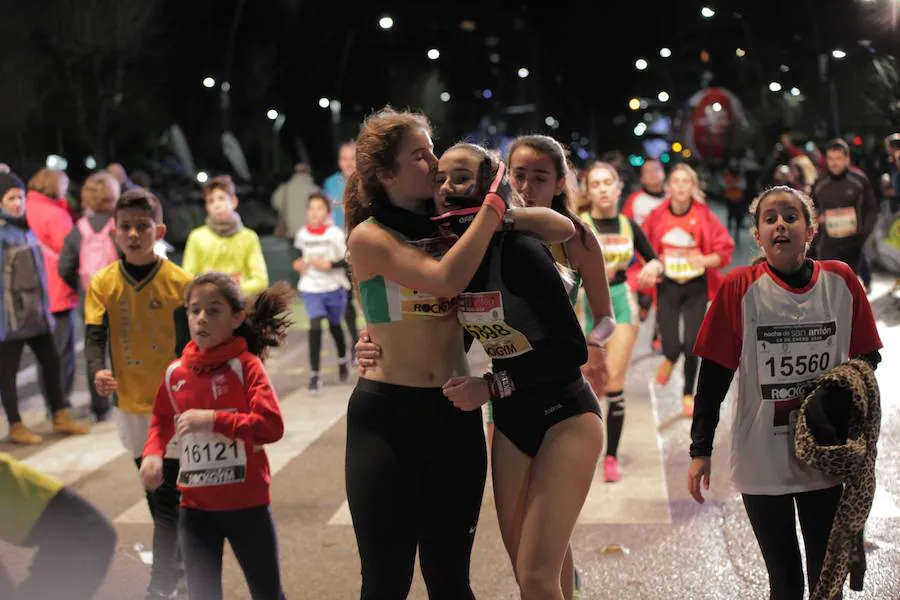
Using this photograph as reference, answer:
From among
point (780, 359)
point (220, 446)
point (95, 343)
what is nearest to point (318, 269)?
point (95, 343)

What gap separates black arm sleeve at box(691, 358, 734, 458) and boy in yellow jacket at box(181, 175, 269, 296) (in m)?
5.27

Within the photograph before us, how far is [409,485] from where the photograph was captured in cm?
367

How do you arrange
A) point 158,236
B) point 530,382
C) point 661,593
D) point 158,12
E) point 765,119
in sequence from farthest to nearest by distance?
point 158,12 < point 765,119 < point 158,236 < point 661,593 < point 530,382

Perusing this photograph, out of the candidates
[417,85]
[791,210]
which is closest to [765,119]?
[791,210]

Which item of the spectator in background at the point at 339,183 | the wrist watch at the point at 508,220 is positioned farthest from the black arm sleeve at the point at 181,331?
the spectator in background at the point at 339,183

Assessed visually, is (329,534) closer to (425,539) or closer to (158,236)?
(158,236)

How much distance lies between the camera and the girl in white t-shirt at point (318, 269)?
10617 mm

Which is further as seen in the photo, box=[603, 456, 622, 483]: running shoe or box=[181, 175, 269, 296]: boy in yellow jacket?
box=[181, 175, 269, 296]: boy in yellow jacket

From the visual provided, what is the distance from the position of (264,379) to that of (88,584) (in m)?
2.03

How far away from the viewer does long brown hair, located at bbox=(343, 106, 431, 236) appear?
3.68 m

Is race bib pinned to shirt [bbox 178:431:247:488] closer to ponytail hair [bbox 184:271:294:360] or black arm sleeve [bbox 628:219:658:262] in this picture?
ponytail hair [bbox 184:271:294:360]

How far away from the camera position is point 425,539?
12.3 feet

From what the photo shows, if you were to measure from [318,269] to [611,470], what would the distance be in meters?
4.37

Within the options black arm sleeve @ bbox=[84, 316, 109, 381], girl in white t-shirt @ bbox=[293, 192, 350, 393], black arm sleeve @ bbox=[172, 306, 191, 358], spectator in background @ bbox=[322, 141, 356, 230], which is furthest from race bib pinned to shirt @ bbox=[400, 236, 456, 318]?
spectator in background @ bbox=[322, 141, 356, 230]
